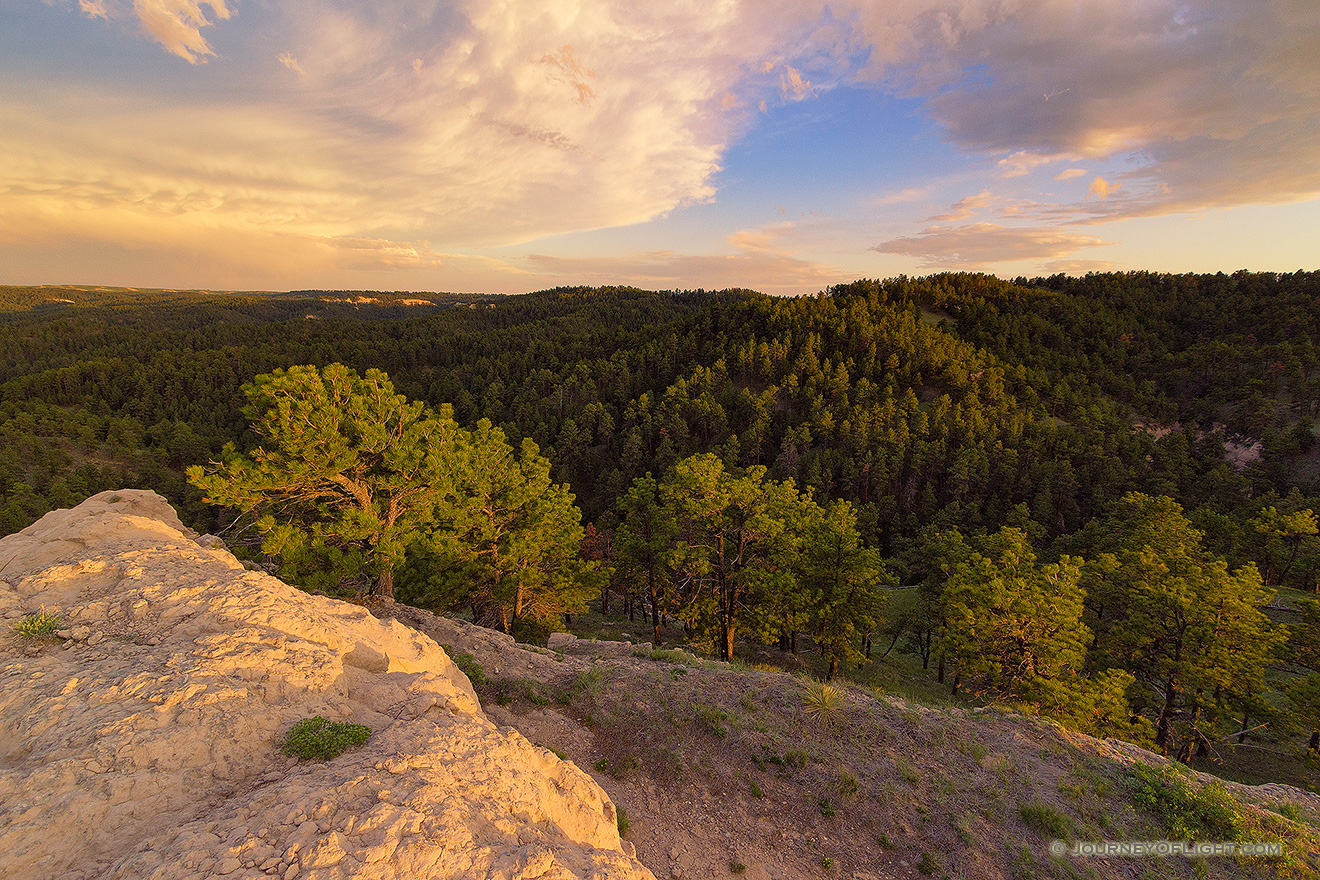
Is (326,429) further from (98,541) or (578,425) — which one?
(578,425)

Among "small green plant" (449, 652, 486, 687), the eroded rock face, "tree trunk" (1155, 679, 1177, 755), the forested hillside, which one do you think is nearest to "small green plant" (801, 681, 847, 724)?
the eroded rock face

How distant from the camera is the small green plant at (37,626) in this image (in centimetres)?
767

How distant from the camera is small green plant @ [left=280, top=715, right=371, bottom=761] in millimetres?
6594

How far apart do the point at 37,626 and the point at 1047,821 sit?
19489 millimetres

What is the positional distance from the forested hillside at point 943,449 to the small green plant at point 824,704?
9.75m

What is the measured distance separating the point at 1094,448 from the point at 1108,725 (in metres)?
85.0

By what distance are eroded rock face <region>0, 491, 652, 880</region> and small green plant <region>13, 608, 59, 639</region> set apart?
143 millimetres

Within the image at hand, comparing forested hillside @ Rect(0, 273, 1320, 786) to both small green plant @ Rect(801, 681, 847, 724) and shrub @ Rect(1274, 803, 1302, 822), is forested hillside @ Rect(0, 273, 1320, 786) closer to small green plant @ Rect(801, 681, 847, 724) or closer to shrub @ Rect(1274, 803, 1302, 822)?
shrub @ Rect(1274, 803, 1302, 822)

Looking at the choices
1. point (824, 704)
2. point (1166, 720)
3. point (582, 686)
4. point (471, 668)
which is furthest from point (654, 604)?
point (1166, 720)

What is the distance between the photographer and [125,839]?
500cm

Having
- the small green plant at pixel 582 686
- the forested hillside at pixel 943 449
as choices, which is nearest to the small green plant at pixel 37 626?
the small green plant at pixel 582 686

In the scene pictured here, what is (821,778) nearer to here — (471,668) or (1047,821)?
(1047,821)

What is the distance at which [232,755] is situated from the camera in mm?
6254

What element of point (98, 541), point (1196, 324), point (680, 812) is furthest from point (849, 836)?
point (1196, 324)
